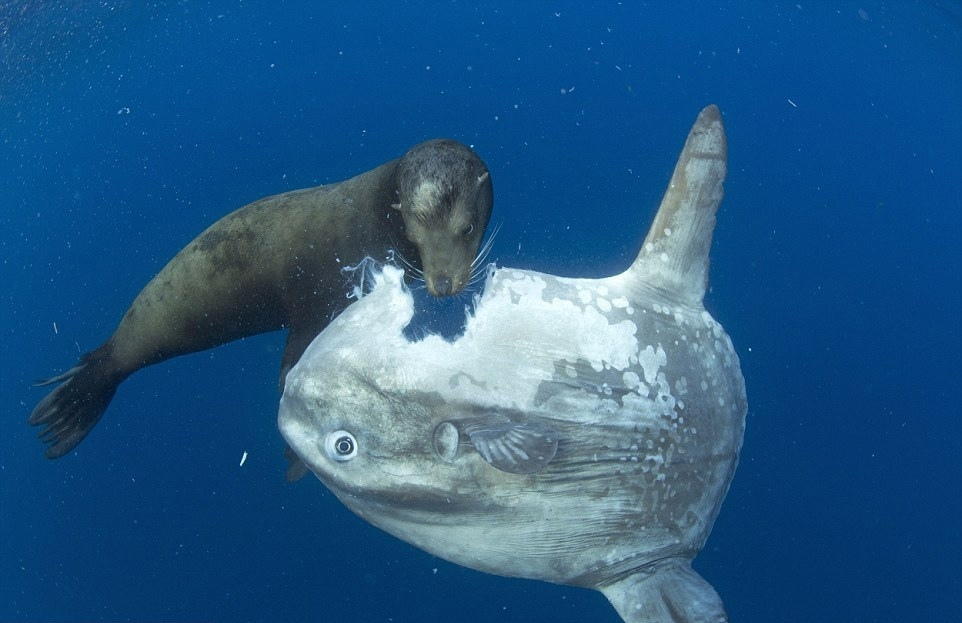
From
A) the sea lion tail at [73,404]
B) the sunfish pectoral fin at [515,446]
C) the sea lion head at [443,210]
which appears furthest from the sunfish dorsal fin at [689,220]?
the sea lion tail at [73,404]

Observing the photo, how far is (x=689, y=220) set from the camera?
3506 millimetres

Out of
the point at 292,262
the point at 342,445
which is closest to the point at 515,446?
the point at 342,445

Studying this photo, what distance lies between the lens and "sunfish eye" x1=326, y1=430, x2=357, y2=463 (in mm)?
2604

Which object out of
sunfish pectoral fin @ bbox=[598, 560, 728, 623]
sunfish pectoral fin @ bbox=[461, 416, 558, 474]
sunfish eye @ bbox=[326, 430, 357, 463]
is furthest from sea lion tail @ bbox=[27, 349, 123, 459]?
sunfish pectoral fin @ bbox=[598, 560, 728, 623]

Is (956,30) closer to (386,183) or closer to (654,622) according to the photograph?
(386,183)

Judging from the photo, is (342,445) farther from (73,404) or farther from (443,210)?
(73,404)

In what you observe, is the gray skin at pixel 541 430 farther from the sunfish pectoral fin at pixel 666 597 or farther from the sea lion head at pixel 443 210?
the sea lion head at pixel 443 210

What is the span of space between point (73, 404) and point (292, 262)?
7.44 feet

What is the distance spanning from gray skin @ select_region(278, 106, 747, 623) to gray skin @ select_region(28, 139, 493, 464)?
613mm

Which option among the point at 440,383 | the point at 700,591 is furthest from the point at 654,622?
the point at 440,383

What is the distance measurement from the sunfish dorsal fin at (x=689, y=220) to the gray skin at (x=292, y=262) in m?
0.96

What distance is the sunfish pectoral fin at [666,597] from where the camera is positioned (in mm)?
2918

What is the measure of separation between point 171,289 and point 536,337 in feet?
9.38

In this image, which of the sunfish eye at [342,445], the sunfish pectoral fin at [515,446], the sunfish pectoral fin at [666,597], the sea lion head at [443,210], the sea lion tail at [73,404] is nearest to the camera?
the sunfish pectoral fin at [515,446]
